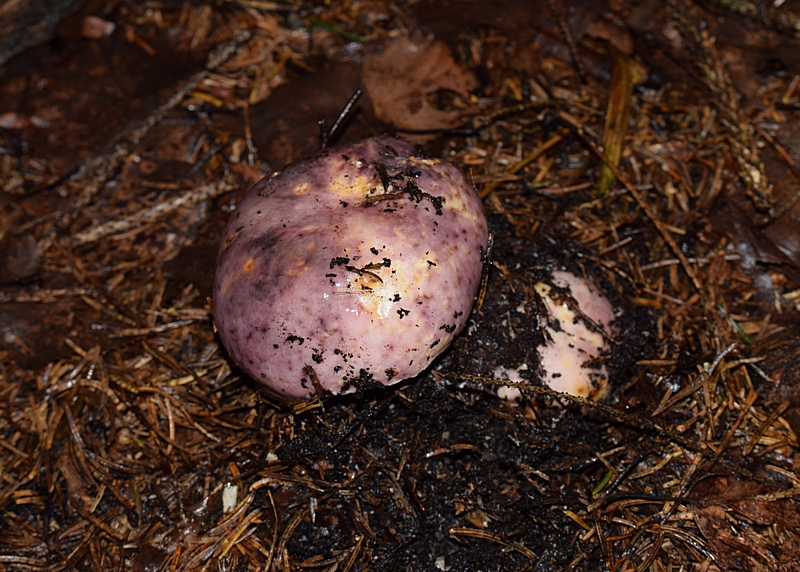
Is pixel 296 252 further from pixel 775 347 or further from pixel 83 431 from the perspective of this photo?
pixel 775 347

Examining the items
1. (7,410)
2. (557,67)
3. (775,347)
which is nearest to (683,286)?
(775,347)

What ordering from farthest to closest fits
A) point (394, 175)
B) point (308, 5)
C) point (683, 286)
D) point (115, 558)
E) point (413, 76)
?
point (308, 5) → point (413, 76) → point (683, 286) → point (115, 558) → point (394, 175)

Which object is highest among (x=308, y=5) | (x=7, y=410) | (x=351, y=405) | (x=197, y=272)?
(x=308, y=5)

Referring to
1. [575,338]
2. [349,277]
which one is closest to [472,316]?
[575,338]

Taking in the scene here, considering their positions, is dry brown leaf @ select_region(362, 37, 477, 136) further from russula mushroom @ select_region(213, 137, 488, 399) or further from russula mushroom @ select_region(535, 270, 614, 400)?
russula mushroom @ select_region(535, 270, 614, 400)

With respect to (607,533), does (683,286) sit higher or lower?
higher

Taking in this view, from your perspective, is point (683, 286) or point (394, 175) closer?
point (394, 175)

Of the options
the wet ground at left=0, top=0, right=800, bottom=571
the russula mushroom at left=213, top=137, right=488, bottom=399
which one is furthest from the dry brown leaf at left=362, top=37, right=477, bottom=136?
the russula mushroom at left=213, top=137, right=488, bottom=399
